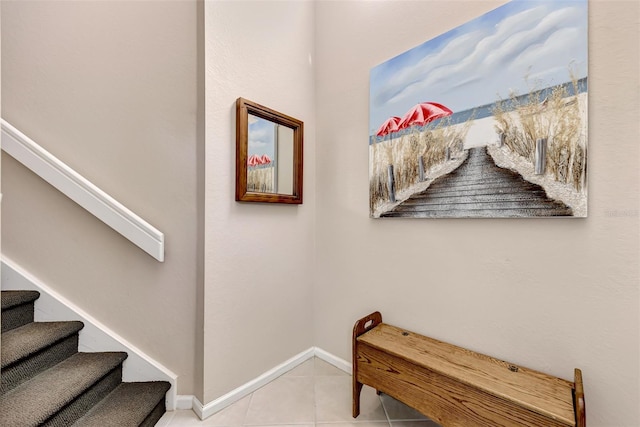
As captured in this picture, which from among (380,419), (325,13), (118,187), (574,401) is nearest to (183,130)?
(118,187)

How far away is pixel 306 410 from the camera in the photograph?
1.55 meters

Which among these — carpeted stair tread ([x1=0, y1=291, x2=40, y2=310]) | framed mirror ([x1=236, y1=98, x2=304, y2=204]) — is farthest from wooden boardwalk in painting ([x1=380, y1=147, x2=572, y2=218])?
carpeted stair tread ([x1=0, y1=291, x2=40, y2=310])

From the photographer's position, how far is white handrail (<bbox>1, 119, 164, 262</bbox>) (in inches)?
57.0

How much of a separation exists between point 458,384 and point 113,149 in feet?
7.10

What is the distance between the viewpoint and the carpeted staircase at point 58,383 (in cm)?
114

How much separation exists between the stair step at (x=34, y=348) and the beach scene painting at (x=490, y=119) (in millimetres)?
1915

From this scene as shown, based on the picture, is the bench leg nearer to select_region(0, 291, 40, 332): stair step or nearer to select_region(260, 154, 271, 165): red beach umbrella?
select_region(260, 154, 271, 165): red beach umbrella

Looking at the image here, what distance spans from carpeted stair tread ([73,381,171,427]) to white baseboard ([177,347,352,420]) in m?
0.16

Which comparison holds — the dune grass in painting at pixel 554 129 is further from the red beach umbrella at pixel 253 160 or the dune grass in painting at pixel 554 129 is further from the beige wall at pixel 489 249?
the red beach umbrella at pixel 253 160

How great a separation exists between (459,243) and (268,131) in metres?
1.38

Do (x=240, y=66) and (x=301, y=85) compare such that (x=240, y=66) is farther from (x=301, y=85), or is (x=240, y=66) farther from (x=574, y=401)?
(x=574, y=401)

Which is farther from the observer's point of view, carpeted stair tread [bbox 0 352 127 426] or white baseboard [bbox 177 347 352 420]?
white baseboard [bbox 177 347 352 420]

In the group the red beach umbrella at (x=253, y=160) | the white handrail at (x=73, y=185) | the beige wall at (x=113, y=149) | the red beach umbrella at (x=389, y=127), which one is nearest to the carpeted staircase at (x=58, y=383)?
the beige wall at (x=113, y=149)

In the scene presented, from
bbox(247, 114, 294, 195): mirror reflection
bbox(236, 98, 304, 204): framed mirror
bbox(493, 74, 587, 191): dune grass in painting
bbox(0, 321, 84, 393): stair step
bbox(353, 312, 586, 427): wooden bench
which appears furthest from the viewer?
bbox(247, 114, 294, 195): mirror reflection
